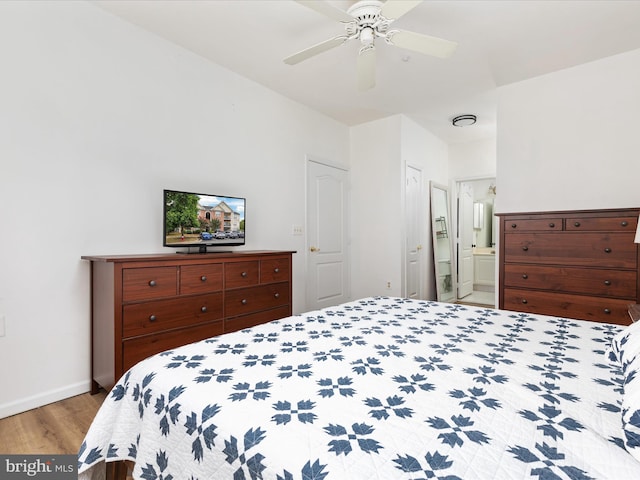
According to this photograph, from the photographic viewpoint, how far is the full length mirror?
5203mm

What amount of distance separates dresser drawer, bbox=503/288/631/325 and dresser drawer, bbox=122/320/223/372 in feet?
8.15

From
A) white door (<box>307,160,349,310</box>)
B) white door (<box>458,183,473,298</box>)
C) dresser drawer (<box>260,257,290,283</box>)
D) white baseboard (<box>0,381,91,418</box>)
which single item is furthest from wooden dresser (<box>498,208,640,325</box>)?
white baseboard (<box>0,381,91,418</box>)

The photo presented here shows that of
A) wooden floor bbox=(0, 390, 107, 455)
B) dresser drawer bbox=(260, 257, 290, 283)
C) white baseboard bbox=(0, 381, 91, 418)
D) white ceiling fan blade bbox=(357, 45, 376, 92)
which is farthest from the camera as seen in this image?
dresser drawer bbox=(260, 257, 290, 283)

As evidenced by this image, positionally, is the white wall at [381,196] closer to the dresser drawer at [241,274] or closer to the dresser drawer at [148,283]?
the dresser drawer at [241,274]

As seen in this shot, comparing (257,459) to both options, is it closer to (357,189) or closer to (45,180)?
(45,180)

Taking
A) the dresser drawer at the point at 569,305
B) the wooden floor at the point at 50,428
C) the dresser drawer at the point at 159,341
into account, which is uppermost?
the dresser drawer at the point at 569,305

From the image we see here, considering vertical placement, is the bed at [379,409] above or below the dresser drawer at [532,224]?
below

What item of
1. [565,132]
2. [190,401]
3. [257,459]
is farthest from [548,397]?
[565,132]

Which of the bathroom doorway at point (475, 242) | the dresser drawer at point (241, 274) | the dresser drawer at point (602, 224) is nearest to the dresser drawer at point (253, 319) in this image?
the dresser drawer at point (241, 274)

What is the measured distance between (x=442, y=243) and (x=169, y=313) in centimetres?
Result: 437

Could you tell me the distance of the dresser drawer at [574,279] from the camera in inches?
100

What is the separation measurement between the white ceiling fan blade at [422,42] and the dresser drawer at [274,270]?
6.29 ft

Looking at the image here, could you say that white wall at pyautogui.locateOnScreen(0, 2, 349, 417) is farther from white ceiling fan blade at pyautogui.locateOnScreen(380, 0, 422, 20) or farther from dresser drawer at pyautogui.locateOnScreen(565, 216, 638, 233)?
dresser drawer at pyautogui.locateOnScreen(565, 216, 638, 233)

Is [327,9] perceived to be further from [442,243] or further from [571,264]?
[442,243]
